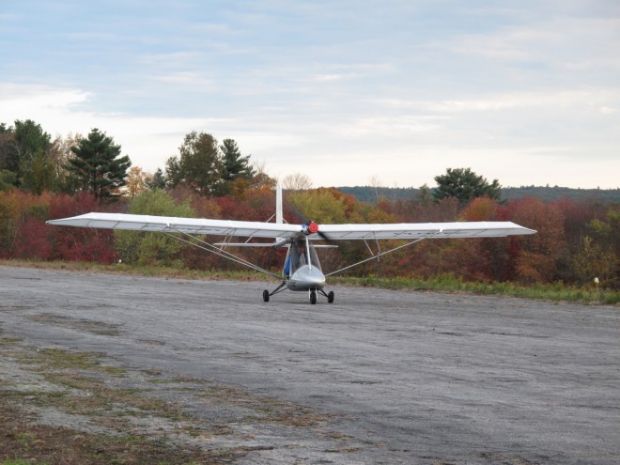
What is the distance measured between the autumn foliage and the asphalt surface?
140 feet

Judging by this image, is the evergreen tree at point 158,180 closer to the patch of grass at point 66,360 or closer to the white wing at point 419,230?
the white wing at point 419,230

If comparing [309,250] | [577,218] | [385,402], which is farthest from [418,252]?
[385,402]

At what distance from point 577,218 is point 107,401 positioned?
247 feet

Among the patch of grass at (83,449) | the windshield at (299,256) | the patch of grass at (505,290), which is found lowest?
the patch of grass at (83,449)

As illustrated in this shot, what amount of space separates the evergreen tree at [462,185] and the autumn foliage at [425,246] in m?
39.1

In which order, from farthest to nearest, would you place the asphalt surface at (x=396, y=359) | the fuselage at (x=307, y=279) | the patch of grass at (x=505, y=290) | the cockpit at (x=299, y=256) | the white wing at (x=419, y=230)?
1. the white wing at (x=419, y=230)
2. the patch of grass at (x=505, y=290)
3. the cockpit at (x=299, y=256)
4. the fuselage at (x=307, y=279)
5. the asphalt surface at (x=396, y=359)

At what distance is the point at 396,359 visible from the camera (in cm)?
1551

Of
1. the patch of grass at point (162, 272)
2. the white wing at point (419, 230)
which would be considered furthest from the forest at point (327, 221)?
the white wing at point (419, 230)

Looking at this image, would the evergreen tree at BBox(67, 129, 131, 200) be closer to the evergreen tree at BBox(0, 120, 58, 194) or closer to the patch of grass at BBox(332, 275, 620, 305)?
the evergreen tree at BBox(0, 120, 58, 194)

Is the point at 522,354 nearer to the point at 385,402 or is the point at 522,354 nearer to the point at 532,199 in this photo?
the point at 385,402

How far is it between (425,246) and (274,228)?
2100 inches

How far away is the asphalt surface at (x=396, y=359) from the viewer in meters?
8.97

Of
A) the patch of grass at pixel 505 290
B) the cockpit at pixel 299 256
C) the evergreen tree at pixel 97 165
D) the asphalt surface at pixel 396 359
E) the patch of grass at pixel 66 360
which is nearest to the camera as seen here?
the asphalt surface at pixel 396 359

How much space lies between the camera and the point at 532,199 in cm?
9250
